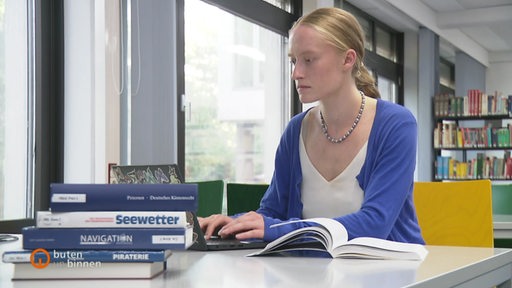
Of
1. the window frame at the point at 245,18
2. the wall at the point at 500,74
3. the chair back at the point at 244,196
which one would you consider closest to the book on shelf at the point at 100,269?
the chair back at the point at 244,196

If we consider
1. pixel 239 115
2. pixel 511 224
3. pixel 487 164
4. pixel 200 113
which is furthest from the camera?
pixel 487 164

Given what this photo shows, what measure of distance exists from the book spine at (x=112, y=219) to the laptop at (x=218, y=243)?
0.37 metres

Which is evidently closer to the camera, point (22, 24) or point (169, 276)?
point (169, 276)

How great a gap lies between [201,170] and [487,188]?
3.33 metres

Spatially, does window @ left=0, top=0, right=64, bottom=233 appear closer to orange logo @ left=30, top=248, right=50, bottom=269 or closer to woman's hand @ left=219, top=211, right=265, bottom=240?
woman's hand @ left=219, top=211, right=265, bottom=240

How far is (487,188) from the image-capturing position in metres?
2.24

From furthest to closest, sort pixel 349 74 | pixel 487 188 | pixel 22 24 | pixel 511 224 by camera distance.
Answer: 1. pixel 22 24
2. pixel 511 224
3. pixel 487 188
4. pixel 349 74

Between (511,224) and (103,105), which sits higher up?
(103,105)

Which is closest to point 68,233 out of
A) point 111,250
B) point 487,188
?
point 111,250

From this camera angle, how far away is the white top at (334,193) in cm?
188

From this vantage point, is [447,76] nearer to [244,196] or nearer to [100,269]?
[244,196]

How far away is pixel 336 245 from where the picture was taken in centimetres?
141

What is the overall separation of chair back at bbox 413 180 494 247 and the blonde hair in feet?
1.65

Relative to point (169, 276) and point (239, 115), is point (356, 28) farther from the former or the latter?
point (239, 115)
